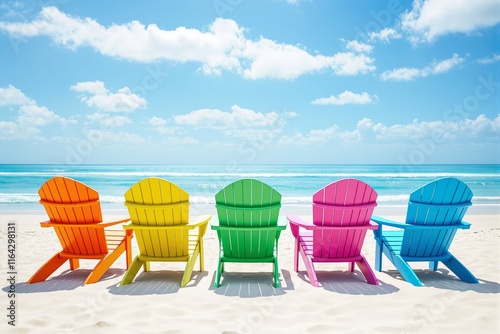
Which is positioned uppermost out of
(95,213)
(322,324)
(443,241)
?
(95,213)

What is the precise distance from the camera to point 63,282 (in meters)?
3.84

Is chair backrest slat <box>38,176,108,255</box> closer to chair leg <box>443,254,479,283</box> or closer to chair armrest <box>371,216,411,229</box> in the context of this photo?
chair armrest <box>371,216,411,229</box>

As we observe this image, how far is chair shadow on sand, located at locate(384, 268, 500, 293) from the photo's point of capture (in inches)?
141

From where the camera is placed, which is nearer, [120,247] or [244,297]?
[244,297]

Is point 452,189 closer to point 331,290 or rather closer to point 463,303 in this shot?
point 463,303

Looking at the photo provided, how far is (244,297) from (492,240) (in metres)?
5.18

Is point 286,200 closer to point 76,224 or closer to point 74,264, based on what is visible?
point 74,264

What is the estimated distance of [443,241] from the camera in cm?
390

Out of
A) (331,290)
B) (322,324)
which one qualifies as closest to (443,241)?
(331,290)

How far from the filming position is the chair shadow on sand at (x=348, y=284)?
3469 millimetres

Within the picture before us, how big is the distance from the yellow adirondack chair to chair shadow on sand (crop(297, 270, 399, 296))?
1474mm

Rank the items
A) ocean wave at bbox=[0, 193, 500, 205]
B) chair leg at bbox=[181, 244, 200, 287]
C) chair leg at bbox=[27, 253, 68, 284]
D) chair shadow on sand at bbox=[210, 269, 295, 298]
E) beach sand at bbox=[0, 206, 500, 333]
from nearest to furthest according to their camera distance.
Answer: beach sand at bbox=[0, 206, 500, 333], chair shadow on sand at bbox=[210, 269, 295, 298], chair leg at bbox=[181, 244, 200, 287], chair leg at bbox=[27, 253, 68, 284], ocean wave at bbox=[0, 193, 500, 205]

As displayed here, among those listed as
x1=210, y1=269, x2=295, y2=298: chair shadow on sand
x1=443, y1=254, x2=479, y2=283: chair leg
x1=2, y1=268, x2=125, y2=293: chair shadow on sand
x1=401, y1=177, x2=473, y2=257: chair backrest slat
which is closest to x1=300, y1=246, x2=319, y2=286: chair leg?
x1=210, y1=269, x2=295, y2=298: chair shadow on sand

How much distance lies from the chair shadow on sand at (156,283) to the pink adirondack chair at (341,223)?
4.43 ft
